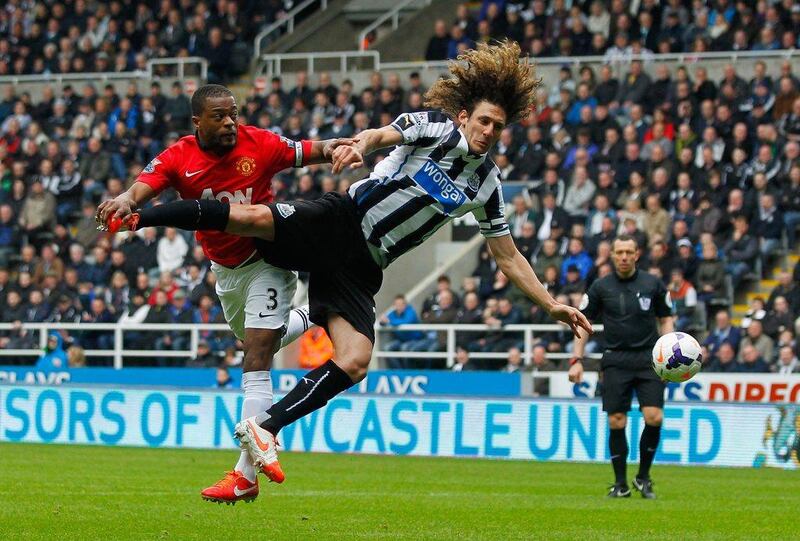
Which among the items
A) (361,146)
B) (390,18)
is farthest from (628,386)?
(390,18)

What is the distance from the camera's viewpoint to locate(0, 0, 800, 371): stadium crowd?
20.9 meters

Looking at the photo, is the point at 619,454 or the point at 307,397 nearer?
the point at 307,397

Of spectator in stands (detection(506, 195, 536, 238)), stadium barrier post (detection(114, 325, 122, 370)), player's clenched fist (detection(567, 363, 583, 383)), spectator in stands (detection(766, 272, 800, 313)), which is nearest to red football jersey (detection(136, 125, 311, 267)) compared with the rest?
player's clenched fist (detection(567, 363, 583, 383))

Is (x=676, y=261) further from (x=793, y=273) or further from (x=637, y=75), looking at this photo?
(x=637, y=75)

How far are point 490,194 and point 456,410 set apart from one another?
362 inches

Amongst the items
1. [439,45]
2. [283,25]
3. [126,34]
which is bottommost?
[439,45]

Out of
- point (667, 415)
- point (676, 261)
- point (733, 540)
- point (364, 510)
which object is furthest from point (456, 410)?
point (733, 540)

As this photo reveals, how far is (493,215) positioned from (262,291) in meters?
1.59

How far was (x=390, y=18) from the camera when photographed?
31.2m

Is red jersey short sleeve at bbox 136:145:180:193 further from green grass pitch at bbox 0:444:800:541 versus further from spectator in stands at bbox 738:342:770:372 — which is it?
spectator in stands at bbox 738:342:770:372

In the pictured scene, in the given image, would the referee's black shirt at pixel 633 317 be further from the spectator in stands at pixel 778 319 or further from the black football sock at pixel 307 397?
the spectator in stands at pixel 778 319

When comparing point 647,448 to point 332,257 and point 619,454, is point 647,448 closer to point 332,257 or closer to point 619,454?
point 619,454

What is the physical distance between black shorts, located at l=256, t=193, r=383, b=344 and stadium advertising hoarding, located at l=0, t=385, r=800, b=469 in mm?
8749

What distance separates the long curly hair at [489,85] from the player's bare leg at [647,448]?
4.74 m
